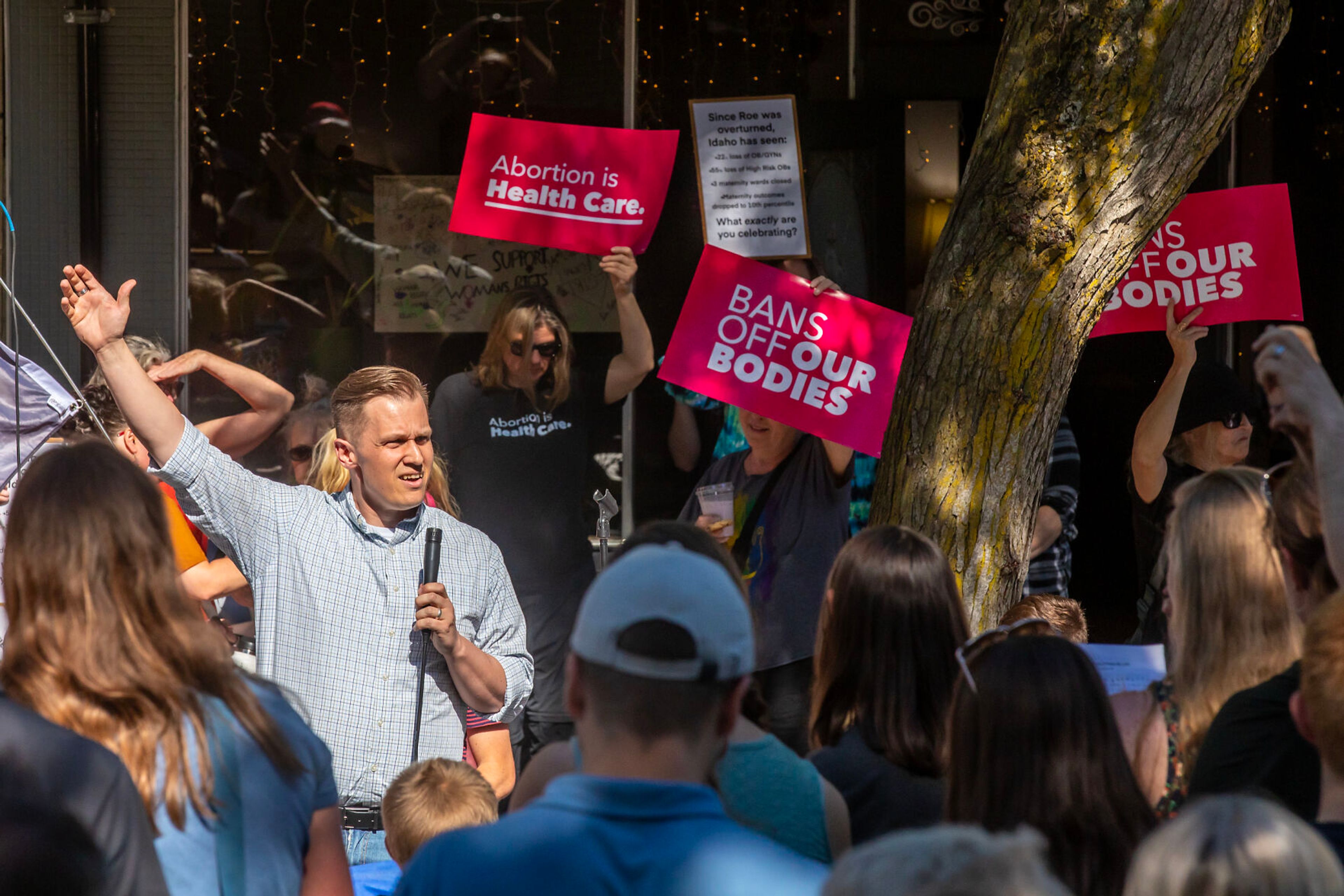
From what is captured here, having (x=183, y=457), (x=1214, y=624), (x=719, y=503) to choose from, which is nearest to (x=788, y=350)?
(x=719, y=503)

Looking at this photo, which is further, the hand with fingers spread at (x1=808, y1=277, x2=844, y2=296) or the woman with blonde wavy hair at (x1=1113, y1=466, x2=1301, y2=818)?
the hand with fingers spread at (x1=808, y1=277, x2=844, y2=296)

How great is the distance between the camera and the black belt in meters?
3.42

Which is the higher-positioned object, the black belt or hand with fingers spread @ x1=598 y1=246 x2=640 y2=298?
hand with fingers spread @ x1=598 y1=246 x2=640 y2=298

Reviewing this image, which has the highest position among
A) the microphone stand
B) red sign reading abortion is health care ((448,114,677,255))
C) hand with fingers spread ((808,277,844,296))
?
red sign reading abortion is health care ((448,114,677,255))

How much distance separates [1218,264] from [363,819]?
12.3 ft

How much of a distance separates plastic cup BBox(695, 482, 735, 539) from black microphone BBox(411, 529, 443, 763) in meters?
1.25

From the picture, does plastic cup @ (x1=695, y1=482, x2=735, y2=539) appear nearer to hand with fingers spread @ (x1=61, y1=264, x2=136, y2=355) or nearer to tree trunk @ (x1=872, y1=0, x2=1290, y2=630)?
tree trunk @ (x1=872, y1=0, x2=1290, y2=630)

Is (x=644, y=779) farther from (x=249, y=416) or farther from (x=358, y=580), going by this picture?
(x=249, y=416)

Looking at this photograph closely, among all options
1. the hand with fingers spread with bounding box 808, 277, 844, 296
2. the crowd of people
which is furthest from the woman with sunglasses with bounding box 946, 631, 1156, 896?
the hand with fingers spread with bounding box 808, 277, 844, 296

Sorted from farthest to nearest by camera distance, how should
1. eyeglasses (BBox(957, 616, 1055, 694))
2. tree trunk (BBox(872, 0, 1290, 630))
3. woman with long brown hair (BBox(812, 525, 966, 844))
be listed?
tree trunk (BBox(872, 0, 1290, 630)) < woman with long brown hair (BBox(812, 525, 966, 844)) < eyeglasses (BBox(957, 616, 1055, 694))

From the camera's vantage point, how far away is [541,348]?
5.33 meters

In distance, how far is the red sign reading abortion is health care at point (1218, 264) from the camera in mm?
5020

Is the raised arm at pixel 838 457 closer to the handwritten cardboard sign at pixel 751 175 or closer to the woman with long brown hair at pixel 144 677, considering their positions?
the handwritten cardboard sign at pixel 751 175

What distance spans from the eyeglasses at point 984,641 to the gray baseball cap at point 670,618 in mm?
622
